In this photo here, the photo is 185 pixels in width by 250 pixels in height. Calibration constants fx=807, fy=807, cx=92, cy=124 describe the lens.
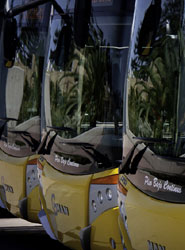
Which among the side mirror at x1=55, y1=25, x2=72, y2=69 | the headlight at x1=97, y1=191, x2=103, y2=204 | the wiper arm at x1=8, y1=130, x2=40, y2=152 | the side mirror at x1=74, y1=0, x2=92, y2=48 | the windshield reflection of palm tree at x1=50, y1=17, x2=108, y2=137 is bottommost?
the headlight at x1=97, y1=191, x2=103, y2=204

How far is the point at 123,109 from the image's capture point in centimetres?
715

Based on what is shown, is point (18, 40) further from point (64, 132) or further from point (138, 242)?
point (138, 242)

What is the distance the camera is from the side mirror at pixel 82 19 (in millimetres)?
7504

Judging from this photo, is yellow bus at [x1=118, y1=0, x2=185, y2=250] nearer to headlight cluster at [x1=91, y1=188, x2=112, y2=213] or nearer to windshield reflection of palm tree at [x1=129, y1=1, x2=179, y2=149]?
windshield reflection of palm tree at [x1=129, y1=1, x2=179, y2=149]

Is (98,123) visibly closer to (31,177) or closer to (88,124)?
(88,124)

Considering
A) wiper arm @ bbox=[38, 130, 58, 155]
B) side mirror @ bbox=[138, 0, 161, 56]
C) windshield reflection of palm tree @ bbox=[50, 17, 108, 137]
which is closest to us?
side mirror @ bbox=[138, 0, 161, 56]

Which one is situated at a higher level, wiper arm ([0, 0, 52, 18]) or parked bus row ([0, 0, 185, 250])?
wiper arm ([0, 0, 52, 18])

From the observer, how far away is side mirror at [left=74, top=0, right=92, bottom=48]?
7.50 metres

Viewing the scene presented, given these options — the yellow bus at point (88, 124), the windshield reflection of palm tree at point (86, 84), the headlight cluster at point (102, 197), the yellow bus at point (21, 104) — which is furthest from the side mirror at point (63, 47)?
the headlight cluster at point (102, 197)

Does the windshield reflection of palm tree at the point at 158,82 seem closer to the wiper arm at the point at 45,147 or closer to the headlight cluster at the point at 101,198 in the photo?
the headlight cluster at the point at 101,198

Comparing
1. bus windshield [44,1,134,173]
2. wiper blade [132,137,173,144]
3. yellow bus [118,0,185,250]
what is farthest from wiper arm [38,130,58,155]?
wiper blade [132,137,173,144]

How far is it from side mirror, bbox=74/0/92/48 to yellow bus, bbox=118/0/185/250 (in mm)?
758

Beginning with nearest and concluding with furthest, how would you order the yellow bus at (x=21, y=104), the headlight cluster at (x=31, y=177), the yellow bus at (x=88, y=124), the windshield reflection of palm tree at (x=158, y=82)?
the windshield reflection of palm tree at (x=158, y=82) → the yellow bus at (x=88, y=124) → the headlight cluster at (x=31, y=177) → the yellow bus at (x=21, y=104)

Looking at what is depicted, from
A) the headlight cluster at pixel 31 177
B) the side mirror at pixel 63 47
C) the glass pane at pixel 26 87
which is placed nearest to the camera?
the side mirror at pixel 63 47
